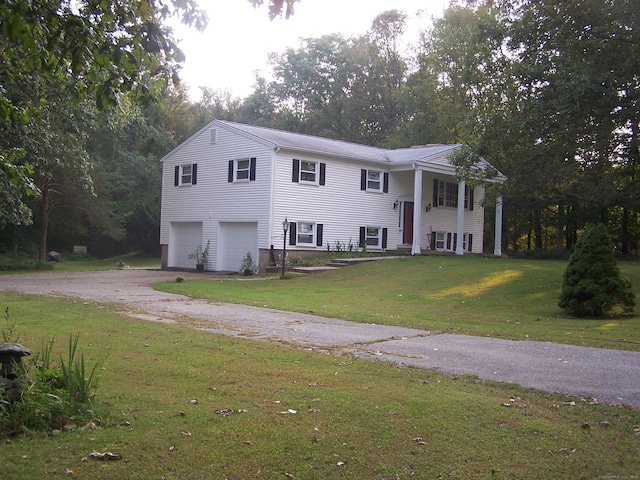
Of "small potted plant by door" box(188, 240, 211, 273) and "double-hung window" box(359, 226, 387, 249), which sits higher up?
"double-hung window" box(359, 226, 387, 249)

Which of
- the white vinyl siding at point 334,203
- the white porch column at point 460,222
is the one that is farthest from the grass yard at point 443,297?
the white porch column at point 460,222

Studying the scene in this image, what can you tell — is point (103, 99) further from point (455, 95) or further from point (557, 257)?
point (455, 95)

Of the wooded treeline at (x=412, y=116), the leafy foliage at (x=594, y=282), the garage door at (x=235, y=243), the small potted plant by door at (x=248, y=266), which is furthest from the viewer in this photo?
the garage door at (x=235, y=243)

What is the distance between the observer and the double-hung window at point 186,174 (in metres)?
30.4

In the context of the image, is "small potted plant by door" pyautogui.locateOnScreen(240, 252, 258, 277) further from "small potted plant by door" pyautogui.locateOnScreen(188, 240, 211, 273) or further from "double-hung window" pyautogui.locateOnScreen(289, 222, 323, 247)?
"small potted plant by door" pyautogui.locateOnScreen(188, 240, 211, 273)

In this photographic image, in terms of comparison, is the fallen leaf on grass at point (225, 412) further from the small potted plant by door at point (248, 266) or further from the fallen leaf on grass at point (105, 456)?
the small potted plant by door at point (248, 266)

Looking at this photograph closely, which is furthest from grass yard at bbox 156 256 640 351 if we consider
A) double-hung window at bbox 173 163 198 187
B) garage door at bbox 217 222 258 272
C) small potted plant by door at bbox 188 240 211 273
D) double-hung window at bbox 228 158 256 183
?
double-hung window at bbox 173 163 198 187

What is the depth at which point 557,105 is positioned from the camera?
16797mm

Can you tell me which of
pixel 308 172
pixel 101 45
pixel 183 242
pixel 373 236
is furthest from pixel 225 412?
pixel 183 242

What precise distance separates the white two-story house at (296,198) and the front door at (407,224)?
2.0 inches

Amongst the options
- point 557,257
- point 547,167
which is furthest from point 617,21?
point 557,257

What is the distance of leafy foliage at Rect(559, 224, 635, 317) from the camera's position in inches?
536

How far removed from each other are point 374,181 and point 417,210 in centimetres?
256

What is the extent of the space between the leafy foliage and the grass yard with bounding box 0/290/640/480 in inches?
297
